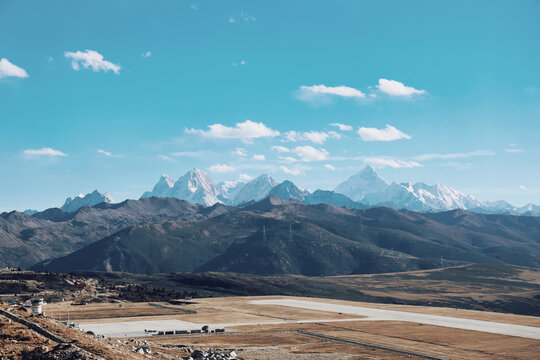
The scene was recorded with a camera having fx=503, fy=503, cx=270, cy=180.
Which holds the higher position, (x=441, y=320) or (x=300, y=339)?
(x=441, y=320)

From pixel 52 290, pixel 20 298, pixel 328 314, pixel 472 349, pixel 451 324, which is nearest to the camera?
pixel 472 349

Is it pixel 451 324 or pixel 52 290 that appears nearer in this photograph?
pixel 451 324

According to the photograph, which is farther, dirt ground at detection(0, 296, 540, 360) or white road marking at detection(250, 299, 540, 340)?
white road marking at detection(250, 299, 540, 340)

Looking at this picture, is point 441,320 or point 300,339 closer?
point 300,339

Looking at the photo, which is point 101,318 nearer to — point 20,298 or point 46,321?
point 20,298

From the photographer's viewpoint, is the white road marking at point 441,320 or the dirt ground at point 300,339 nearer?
the dirt ground at point 300,339

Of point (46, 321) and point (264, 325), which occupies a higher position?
point (46, 321)

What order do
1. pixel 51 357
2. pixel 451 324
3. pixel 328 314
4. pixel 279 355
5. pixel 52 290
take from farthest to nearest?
pixel 52 290, pixel 328 314, pixel 451 324, pixel 279 355, pixel 51 357

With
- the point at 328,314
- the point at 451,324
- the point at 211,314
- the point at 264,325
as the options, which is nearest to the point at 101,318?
the point at 211,314

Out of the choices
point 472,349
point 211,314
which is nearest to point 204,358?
point 472,349
